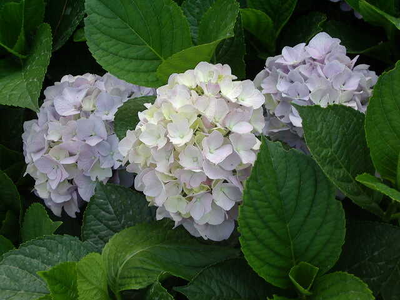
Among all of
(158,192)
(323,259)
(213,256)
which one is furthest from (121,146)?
(323,259)

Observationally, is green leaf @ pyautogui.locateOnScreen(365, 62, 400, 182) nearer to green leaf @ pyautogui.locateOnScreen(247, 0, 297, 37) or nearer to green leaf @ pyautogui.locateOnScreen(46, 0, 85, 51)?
green leaf @ pyautogui.locateOnScreen(247, 0, 297, 37)

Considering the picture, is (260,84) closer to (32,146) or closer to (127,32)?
(127,32)

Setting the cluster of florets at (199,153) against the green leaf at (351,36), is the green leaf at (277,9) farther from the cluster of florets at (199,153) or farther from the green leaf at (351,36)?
the cluster of florets at (199,153)

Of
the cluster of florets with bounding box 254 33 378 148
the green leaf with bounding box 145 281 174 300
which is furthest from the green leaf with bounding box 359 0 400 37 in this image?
the green leaf with bounding box 145 281 174 300

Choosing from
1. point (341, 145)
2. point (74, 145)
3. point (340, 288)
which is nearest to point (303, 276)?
point (340, 288)

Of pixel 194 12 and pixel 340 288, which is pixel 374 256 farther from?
pixel 194 12
